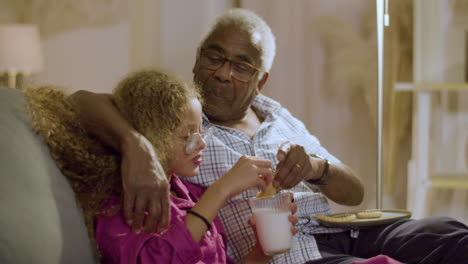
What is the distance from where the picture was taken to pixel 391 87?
3.15 m

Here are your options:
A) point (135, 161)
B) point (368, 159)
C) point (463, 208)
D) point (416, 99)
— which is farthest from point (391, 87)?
point (135, 161)

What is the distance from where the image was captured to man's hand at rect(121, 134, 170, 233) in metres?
1.18

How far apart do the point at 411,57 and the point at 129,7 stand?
1760 millimetres

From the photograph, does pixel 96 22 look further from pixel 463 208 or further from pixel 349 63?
A: pixel 463 208

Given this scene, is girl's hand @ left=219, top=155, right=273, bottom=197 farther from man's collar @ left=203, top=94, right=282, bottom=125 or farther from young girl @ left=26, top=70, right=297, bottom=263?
man's collar @ left=203, top=94, right=282, bottom=125

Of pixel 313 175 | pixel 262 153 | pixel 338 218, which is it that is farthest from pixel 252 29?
pixel 338 218

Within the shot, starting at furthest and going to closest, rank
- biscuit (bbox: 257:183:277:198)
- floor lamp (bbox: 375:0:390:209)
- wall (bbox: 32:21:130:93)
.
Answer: wall (bbox: 32:21:130:93), floor lamp (bbox: 375:0:390:209), biscuit (bbox: 257:183:277:198)

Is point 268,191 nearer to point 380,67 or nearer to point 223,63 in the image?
point 223,63

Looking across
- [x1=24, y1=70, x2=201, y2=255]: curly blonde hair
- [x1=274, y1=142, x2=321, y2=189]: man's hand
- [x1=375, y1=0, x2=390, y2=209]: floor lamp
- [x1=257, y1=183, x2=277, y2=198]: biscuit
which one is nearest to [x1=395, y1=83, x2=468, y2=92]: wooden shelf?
[x1=375, y1=0, x2=390, y2=209]: floor lamp

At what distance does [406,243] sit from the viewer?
1705 millimetres

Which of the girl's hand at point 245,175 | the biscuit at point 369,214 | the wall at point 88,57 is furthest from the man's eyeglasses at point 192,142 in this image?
the wall at point 88,57

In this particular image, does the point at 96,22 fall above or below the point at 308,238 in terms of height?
above

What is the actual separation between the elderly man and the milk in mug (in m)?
0.18

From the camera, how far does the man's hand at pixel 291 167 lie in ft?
5.28
